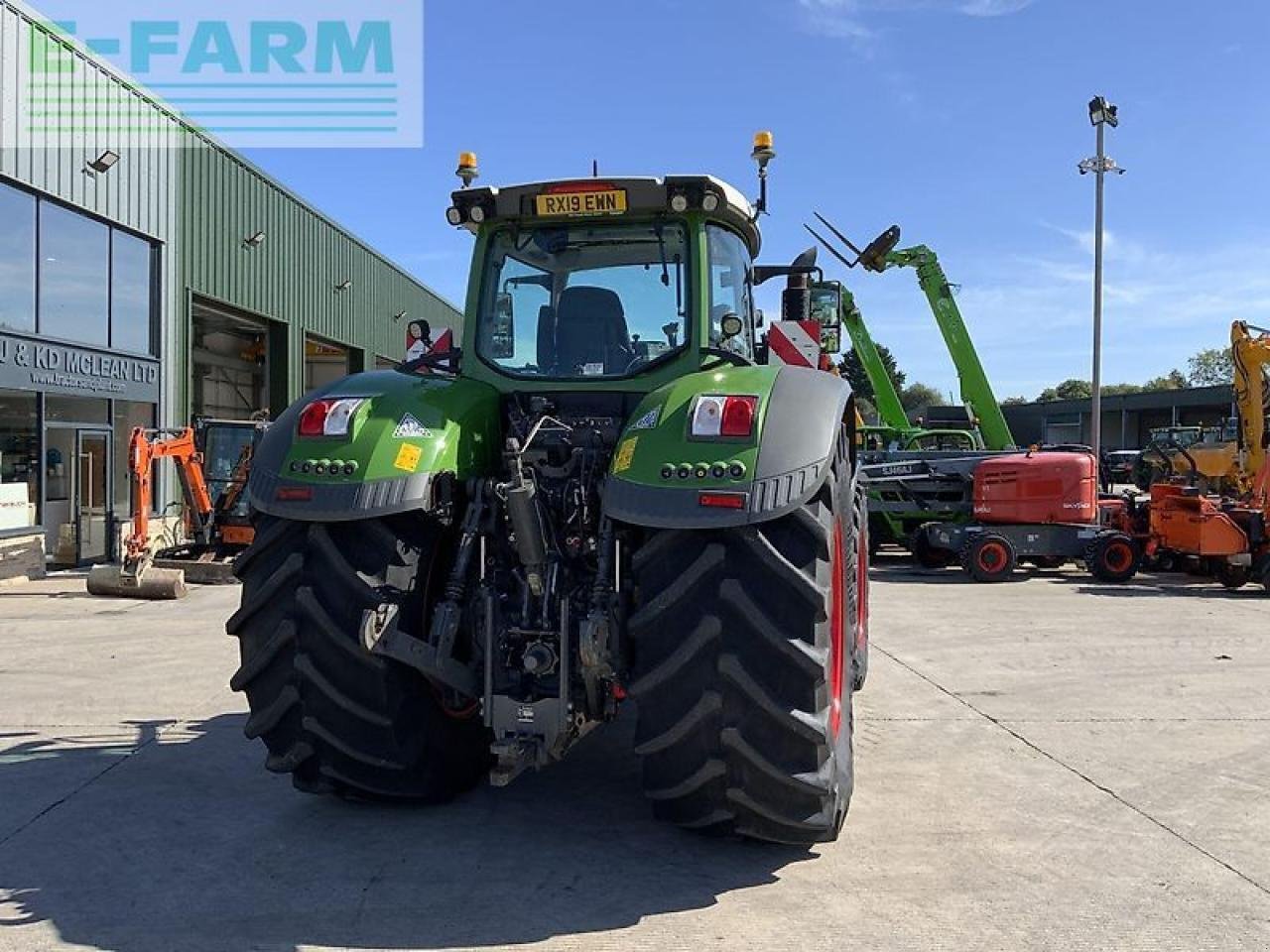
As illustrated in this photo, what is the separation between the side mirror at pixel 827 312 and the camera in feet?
18.7

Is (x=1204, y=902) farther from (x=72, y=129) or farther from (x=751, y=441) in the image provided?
(x=72, y=129)

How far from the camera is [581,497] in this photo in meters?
4.07

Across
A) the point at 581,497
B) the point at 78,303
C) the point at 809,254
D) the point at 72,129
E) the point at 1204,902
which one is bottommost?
the point at 1204,902

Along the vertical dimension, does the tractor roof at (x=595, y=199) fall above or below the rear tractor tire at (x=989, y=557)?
above

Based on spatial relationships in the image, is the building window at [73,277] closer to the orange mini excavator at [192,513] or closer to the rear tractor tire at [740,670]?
the orange mini excavator at [192,513]

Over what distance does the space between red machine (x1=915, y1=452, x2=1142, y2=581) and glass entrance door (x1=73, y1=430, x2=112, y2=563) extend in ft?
38.5

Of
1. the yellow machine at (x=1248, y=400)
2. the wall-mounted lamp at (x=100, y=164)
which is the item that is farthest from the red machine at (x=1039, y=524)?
the wall-mounted lamp at (x=100, y=164)

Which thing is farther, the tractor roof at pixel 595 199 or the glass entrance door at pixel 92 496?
the glass entrance door at pixel 92 496

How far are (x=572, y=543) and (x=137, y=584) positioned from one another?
363 inches

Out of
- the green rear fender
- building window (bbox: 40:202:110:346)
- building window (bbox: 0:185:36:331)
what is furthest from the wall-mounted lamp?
the green rear fender

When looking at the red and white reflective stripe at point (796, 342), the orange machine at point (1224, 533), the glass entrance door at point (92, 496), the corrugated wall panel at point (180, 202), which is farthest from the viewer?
the glass entrance door at point (92, 496)

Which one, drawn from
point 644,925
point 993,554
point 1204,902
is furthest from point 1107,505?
point 644,925

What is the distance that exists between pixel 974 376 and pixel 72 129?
13.7 metres

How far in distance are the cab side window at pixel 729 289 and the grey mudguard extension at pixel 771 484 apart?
98 centimetres
